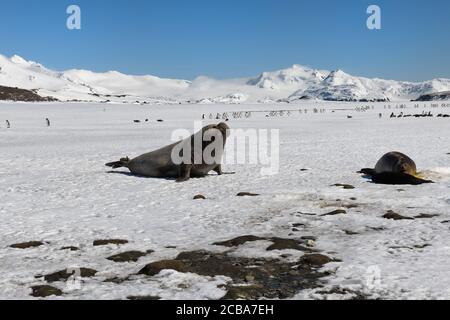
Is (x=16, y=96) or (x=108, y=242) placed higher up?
(x=16, y=96)

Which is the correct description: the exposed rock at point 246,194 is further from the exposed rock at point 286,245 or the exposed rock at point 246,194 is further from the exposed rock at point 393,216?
the exposed rock at point 286,245

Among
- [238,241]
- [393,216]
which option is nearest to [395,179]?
[393,216]

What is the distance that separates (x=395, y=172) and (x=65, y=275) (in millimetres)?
11442

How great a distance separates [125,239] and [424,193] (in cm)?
794

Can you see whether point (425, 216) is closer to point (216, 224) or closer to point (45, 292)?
point (216, 224)

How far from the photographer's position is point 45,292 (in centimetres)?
673

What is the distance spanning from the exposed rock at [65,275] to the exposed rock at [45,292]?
403 mm

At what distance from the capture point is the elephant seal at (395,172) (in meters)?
15.0

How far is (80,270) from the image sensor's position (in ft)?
25.2

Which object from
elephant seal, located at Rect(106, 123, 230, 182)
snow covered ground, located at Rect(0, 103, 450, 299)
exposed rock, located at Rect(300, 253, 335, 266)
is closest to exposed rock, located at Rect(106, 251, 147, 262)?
snow covered ground, located at Rect(0, 103, 450, 299)

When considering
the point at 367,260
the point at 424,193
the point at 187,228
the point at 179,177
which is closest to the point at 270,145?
the point at 179,177

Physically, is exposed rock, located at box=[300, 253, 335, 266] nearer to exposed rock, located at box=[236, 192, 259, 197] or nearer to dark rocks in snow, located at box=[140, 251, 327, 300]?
dark rocks in snow, located at box=[140, 251, 327, 300]
